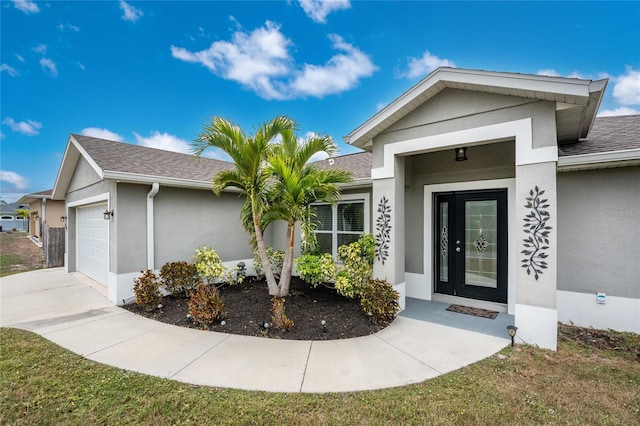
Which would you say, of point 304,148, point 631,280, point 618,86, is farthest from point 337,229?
point 618,86

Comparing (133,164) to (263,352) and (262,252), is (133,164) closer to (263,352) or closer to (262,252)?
(262,252)

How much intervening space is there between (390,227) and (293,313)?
2.75 meters

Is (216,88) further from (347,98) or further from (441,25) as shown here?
(441,25)

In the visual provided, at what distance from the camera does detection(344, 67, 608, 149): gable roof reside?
162 inches

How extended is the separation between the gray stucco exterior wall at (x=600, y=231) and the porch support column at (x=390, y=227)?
3.11m

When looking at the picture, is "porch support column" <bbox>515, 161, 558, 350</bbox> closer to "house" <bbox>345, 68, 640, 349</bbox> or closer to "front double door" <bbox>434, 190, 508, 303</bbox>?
"house" <bbox>345, 68, 640, 349</bbox>

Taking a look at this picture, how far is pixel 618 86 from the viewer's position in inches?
411

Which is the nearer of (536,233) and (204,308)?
(536,233)

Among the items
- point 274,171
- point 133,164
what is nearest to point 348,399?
point 274,171

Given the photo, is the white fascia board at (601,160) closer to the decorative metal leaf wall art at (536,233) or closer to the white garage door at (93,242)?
the decorative metal leaf wall art at (536,233)

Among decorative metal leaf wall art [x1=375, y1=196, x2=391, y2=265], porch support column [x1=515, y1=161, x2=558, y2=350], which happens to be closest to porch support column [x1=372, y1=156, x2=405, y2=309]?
decorative metal leaf wall art [x1=375, y1=196, x2=391, y2=265]

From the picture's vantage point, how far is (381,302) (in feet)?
17.4

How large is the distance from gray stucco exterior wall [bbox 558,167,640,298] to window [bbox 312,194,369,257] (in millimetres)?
4321

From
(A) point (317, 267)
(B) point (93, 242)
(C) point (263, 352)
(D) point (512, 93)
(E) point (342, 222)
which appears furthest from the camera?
(B) point (93, 242)
